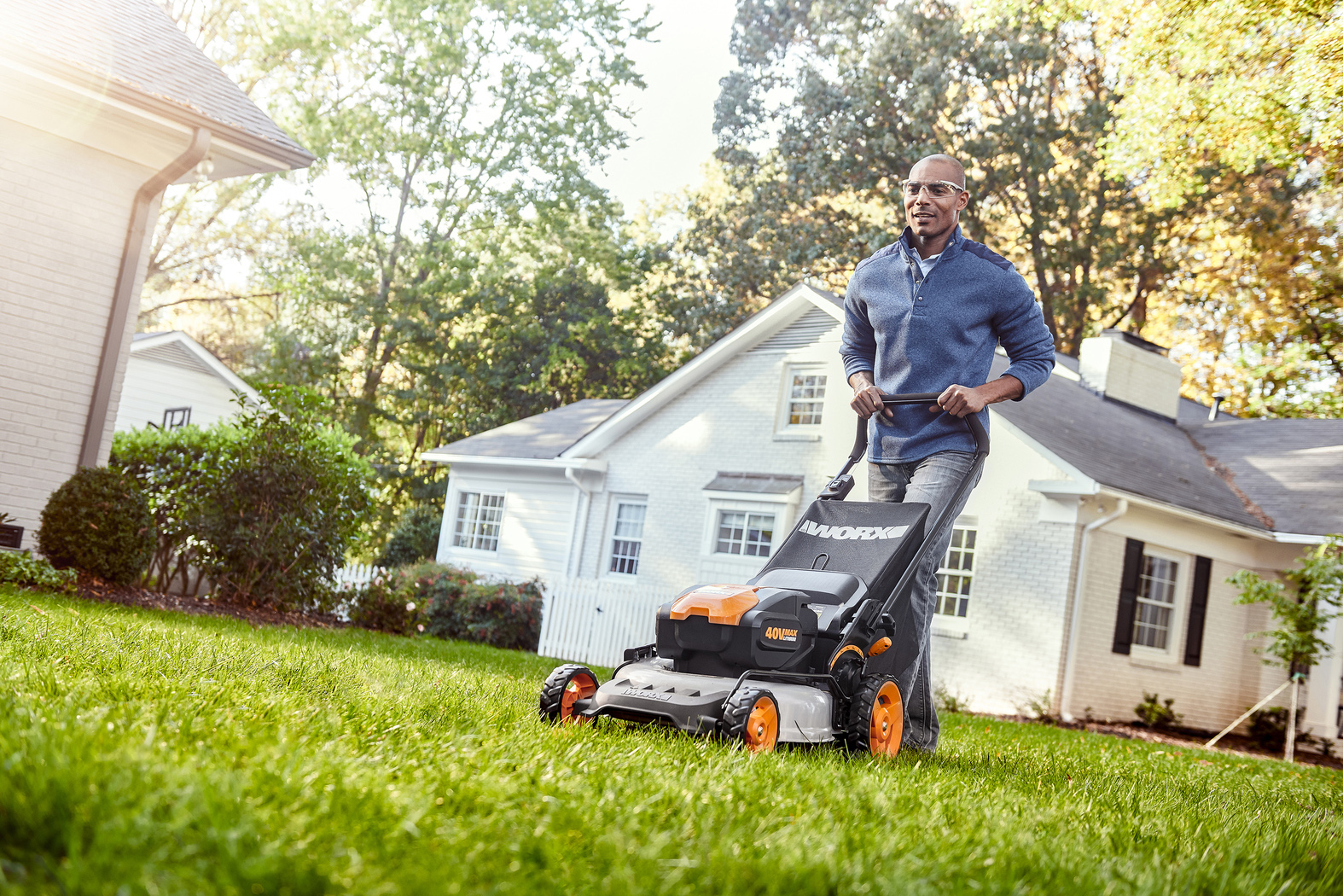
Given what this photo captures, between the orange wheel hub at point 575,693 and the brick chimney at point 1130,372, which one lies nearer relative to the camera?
the orange wheel hub at point 575,693

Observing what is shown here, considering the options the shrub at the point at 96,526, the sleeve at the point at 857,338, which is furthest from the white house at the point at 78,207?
the sleeve at the point at 857,338

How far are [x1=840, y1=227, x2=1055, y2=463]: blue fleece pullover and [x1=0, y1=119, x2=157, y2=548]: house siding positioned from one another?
7664 millimetres

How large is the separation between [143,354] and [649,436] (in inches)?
433

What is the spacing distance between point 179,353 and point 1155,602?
1883cm

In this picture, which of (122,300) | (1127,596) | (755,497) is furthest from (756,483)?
(122,300)

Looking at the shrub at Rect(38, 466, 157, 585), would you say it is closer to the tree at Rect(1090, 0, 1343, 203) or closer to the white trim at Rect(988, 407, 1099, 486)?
the white trim at Rect(988, 407, 1099, 486)

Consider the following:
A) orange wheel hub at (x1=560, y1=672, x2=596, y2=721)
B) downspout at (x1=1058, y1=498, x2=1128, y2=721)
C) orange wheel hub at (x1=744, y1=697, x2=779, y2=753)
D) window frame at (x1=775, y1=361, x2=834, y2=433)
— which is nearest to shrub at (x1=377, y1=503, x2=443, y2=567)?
window frame at (x1=775, y1=361, x2=834, y2=433)

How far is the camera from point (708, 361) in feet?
59.0

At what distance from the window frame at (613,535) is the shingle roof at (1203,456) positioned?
6.15 meters

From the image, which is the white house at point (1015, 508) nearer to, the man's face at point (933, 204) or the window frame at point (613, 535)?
the window frame at point (613, 535)

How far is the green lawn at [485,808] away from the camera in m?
1.89

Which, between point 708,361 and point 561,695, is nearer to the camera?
point 561,695

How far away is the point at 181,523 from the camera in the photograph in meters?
10.1

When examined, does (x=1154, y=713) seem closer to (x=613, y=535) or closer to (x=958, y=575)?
(x=958, y=575)
